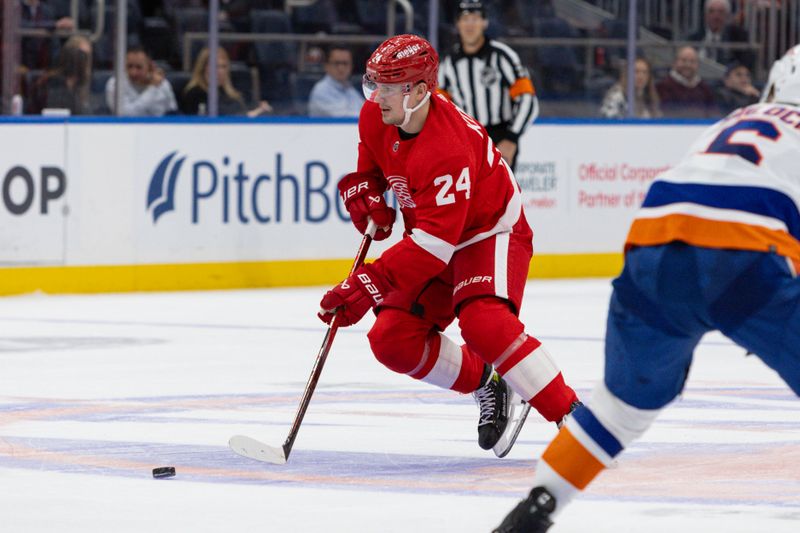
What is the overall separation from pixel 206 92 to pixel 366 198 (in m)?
5.18

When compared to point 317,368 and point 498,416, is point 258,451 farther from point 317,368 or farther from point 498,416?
point 498,416

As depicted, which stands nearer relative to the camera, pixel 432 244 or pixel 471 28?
pixel 432 244

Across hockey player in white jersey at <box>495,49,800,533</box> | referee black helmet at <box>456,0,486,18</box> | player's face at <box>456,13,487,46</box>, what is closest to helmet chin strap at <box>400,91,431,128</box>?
hockey player in white jersey at <box>495,49,800,533</box>

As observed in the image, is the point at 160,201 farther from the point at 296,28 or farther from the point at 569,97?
the point at 569,97

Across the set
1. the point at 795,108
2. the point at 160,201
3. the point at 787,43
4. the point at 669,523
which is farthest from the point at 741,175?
the point at 787,43

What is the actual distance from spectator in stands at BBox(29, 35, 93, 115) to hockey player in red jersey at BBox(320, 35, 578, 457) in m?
4.70

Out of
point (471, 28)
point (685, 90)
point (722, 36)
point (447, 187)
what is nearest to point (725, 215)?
point (447, 187)

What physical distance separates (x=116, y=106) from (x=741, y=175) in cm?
660

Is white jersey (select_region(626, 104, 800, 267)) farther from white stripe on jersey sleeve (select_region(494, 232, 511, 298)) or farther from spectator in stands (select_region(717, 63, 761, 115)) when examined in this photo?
spectator in stands (select_region(717, 63, 761, 115))

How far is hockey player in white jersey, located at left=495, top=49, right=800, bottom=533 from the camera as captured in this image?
316 cm

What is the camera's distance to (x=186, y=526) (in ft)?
12.4

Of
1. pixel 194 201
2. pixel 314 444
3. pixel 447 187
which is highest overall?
pixel 447 187

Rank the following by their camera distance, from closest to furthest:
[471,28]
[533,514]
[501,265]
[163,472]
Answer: [533,514]
[163,472]
[501,265]
[471,28]

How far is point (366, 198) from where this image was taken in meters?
4.80
